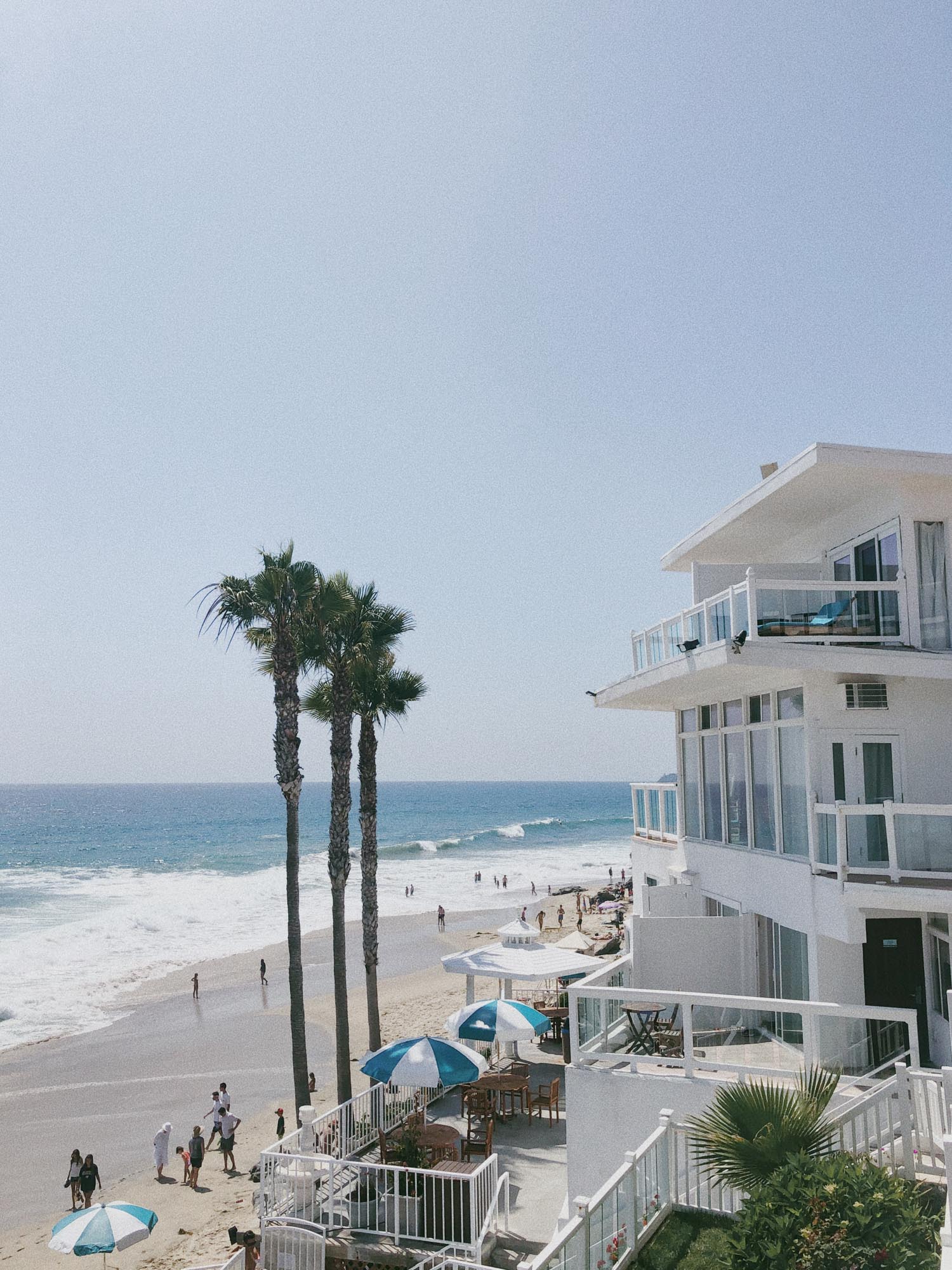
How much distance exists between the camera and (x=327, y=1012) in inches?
1400

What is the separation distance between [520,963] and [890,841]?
333 inches

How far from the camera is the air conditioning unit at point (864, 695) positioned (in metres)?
13.0

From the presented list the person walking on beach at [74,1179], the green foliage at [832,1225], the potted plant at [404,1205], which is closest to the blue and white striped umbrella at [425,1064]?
the potted plant at [404,1205]

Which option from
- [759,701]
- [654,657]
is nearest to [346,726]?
[654,657]

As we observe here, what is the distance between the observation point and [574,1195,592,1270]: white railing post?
7059 millimetres

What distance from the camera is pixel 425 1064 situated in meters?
13.8

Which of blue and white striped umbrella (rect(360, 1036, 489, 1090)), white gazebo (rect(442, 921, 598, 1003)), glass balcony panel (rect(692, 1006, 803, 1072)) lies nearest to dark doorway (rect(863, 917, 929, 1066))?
glass balcony panel (rect(692, 1006, 803, 1072))

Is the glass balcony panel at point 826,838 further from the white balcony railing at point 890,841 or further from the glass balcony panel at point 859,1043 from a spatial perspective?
the glass balcony panel at point 859,1043

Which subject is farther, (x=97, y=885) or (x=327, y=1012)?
(x=97, y=885)

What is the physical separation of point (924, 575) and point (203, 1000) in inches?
1315

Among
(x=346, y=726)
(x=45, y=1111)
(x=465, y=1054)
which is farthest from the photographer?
(x=45, y=1111)

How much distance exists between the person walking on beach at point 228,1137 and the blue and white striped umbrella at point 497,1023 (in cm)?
744

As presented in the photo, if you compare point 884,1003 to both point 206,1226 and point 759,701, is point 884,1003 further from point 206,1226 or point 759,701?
point 206,1226

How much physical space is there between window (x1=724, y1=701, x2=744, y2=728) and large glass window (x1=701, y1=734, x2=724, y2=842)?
1.54 feet
